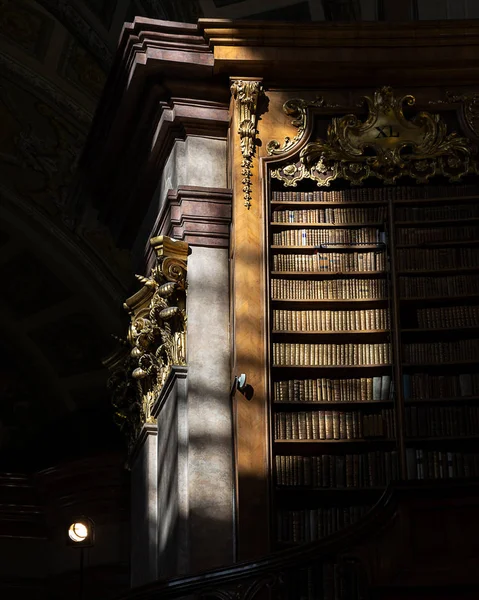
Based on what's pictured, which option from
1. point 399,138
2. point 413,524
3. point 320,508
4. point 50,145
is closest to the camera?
point 413,524

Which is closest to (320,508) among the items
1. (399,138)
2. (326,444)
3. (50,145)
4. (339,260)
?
(326,444)

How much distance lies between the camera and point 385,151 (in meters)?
Answer: 11.3

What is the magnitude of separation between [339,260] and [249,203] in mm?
705

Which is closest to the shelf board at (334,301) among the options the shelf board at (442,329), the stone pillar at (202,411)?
the shelf board at (442,329)

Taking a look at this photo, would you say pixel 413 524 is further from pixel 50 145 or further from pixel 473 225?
pixel 50 145

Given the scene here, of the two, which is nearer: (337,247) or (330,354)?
(330,354)

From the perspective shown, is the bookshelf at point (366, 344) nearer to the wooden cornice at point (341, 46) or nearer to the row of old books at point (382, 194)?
the row of old books at point (382, 194)

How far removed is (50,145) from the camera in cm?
1755

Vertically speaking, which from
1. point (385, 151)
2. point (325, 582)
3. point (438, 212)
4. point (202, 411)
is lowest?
point (325, 582)

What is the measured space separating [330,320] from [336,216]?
74 cm

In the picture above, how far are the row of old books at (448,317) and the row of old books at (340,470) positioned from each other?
903 mm

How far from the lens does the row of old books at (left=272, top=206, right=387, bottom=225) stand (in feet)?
36.6

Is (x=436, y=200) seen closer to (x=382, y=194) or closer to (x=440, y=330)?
(x=382, y=194)

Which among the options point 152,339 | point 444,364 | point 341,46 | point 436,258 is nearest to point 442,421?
point 444,364
